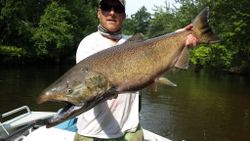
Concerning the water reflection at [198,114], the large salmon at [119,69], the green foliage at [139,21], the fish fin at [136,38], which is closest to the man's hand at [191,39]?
the large salmon at [119,69]

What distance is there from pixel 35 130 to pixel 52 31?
38.5 m

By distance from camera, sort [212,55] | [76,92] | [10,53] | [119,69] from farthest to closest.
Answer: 1. [212,55]
2. [10,53]
3. [119,69]
4. [76,92]

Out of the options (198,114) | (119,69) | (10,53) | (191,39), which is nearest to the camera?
(119,69)

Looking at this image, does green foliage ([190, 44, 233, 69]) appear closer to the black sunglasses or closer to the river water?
the river water

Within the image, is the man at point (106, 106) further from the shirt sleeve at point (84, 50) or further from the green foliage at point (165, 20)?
the green foliage at point (165, 20)

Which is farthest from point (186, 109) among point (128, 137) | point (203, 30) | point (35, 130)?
point (203, 30)

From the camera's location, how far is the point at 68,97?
3016 mm

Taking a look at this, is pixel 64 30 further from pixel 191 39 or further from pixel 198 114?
pixel 191 39

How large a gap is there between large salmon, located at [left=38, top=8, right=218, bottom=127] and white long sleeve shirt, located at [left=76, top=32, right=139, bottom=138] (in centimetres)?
50

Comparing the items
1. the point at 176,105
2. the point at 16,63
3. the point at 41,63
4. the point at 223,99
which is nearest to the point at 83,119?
the point at 176,105

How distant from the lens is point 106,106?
3.77 meters

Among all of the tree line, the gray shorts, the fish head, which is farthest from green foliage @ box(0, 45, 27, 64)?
the fish head

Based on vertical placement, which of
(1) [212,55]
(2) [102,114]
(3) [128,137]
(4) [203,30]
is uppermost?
(4) [203,30]

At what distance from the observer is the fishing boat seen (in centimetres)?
723
